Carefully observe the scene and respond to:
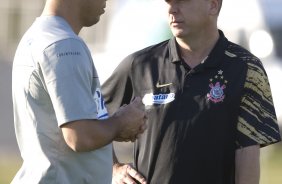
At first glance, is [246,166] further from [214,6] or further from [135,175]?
[214,6]

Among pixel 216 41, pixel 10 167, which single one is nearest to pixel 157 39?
pixel 10 167

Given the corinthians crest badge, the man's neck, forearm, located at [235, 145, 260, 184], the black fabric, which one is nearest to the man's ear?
the black fabric

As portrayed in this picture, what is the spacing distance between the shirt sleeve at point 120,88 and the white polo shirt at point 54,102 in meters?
0.87

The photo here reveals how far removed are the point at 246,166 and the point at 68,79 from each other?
1.24m

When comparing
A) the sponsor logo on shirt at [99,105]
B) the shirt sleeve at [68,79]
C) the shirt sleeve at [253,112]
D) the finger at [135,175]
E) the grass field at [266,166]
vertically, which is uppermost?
the shirt sleeve at [68,79]

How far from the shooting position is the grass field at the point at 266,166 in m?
13.4

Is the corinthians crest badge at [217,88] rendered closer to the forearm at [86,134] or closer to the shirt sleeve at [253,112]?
the shirt sleeve at [253,112]

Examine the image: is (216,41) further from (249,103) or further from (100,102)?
(100,102)

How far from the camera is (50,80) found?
493 centimetres

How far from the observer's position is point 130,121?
16.9 feet

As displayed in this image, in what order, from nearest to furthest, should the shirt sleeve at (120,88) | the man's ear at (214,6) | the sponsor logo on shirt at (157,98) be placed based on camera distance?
the sponsor logo on shirt at (157,98) < the man's ear at (214,6) < the shirt sleeve at (120,88)

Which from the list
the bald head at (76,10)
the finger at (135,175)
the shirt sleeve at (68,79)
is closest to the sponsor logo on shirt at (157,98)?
the finger at (135,175)

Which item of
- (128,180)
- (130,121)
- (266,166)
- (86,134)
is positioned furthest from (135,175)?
(266,166)

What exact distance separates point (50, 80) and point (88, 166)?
1.61ft
